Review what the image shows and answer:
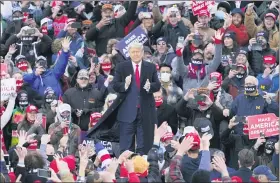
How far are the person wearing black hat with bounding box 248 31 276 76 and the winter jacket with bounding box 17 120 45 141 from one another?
443 cm

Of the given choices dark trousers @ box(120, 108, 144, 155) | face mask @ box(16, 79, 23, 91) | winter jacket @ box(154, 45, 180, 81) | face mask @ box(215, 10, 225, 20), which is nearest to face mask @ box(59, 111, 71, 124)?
dark trousers @ box(120, 108, 144, 155)

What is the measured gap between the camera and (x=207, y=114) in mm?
26688

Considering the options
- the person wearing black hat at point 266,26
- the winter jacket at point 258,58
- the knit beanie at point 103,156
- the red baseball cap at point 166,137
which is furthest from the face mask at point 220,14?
the knit beanie at point 103,156

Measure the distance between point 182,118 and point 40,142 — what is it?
245 centimetres

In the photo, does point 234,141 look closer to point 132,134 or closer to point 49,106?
point 132,134

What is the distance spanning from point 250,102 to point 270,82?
5.42ft

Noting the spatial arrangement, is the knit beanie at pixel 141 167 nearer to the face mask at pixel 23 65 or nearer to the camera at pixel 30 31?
the face mask at pixel 23 65

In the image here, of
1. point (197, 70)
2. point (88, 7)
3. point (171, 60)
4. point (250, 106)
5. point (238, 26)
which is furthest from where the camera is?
point (88, 7)

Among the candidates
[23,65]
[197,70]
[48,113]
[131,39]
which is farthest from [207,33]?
[48,113]

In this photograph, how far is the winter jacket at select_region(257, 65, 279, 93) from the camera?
28.2m

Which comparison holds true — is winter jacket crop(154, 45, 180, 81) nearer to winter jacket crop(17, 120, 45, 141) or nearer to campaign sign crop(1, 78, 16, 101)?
winter jacket crop(17, 120, 45, 141)

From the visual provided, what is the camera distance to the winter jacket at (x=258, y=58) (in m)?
29.4

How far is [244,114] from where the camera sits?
2683cm

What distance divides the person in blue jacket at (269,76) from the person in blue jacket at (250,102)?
1.27 m
